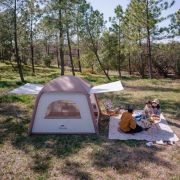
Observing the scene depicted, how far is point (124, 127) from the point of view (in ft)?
28.7

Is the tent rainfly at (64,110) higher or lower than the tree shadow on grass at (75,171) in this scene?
higher

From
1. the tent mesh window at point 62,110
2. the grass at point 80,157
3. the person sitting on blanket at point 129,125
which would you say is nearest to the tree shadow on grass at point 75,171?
the grass at point 80,157

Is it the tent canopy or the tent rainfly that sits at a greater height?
the tent canopy

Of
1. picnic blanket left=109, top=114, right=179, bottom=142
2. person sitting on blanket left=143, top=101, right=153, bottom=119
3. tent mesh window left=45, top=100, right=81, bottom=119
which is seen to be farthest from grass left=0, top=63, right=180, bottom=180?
person sitting on blanket left=143, top=101, right=153, bottom=119

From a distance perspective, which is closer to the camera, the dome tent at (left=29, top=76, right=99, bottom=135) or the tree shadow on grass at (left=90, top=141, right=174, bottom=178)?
the tree shadow on grass at (left=90, top=141, right=174, bottom=178)

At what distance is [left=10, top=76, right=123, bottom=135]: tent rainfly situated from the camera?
868cm

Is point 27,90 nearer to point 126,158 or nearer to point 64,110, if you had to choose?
point 64,110

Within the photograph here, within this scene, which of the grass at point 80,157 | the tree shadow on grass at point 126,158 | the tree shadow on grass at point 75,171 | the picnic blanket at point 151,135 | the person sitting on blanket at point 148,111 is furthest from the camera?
the person sitting on blanket at point 148,111

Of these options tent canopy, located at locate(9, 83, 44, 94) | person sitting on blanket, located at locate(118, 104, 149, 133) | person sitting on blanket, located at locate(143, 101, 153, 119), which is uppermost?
tent canopy, located at locate(9, 83, 44, 94)

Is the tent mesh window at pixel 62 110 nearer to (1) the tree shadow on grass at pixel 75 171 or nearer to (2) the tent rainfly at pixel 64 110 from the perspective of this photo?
(2) the tent rainfly at pixel 64 110

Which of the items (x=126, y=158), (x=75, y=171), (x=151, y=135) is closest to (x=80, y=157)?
(x=75, y=171)

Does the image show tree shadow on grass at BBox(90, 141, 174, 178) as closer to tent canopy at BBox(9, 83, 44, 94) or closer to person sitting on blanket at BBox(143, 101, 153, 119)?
person sitting on blanket at BBox(143, 101, 153, 119)

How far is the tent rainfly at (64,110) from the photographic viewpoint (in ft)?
28.5

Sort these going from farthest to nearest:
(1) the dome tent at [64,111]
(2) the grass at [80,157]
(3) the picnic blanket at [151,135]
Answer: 1. (1) the dome tent at [64,111]
2. (3) the picnic blanket at [151,135]
3. (2) the grass at [80,157]
